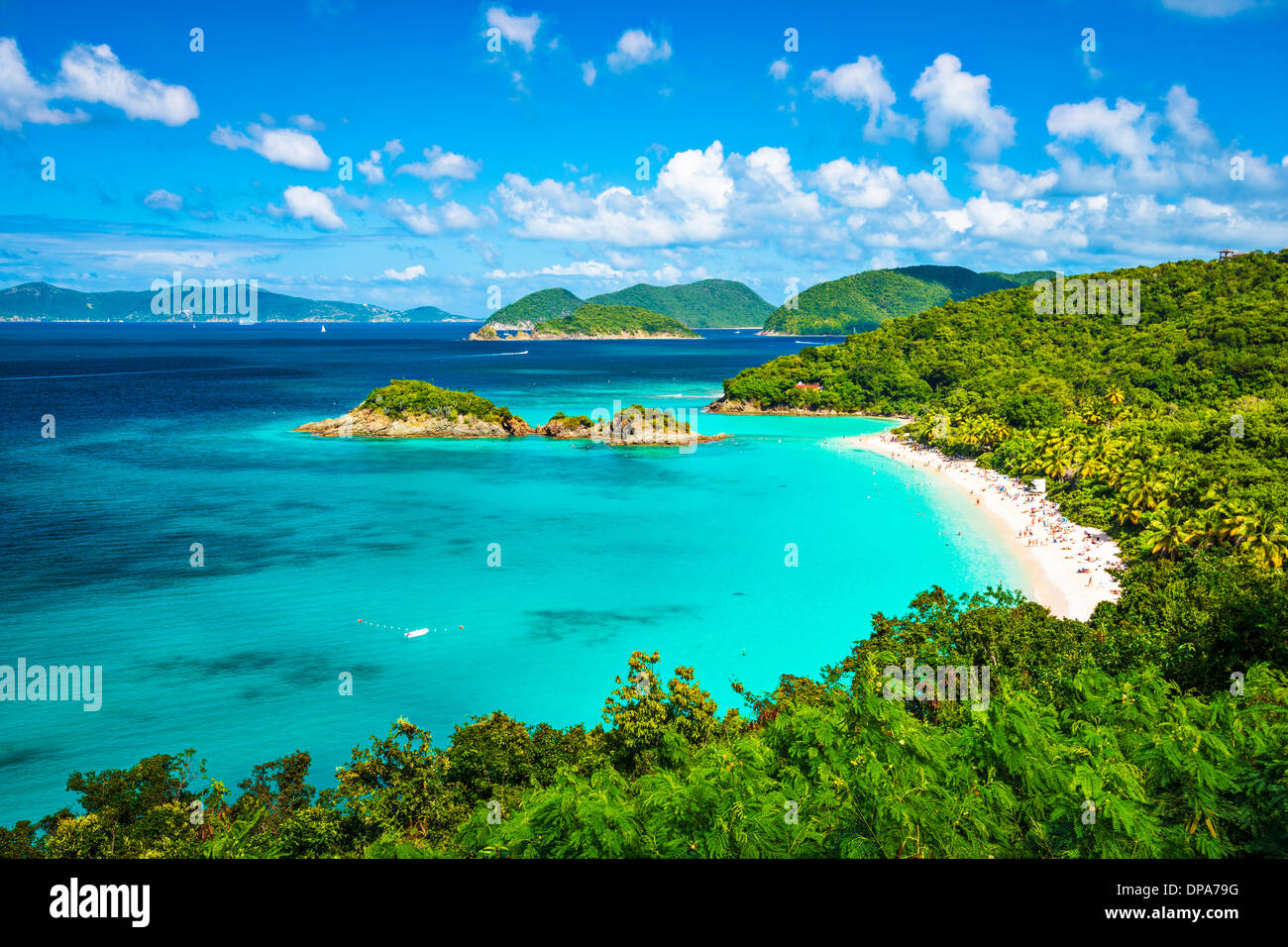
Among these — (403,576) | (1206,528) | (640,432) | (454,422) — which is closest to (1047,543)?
(1206,528)

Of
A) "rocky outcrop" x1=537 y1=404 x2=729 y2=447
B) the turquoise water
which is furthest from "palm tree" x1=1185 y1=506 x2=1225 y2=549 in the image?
"rocky outcrop" x1=537 y1=404 x2=729 y2=447

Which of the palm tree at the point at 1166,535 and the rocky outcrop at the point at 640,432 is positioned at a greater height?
the rocky outcrop at the point at 640,432

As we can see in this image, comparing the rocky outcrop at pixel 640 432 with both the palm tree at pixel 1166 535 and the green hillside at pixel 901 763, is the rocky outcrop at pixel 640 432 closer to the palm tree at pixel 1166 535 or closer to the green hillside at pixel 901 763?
the green hillside at pixel 901 763

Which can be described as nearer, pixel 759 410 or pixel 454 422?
pixel 454 422

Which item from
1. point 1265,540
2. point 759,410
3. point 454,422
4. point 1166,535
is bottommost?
point 1166,535

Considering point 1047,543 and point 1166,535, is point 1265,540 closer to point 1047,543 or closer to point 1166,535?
point 1166,535

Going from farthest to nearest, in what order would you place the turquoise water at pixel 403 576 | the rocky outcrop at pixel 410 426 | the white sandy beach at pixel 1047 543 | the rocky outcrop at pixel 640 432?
the rocky outcrop at pixel 410 426, the rocky outcrop at pixel 640 432, the white sandy beach at pixel 1047 543, the turquoise water at pixel 403 576

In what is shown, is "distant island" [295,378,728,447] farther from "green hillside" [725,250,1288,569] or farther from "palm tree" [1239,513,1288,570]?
"palm tree" [1239,513,1288,570]

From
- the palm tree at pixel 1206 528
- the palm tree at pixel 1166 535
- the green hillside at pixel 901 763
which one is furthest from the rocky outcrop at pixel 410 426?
the palm tree at pixel 1206 528

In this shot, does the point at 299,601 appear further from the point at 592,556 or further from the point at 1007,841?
the point at 1007,841

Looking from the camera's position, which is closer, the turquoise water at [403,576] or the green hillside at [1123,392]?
the turquoise water at [403,576]
